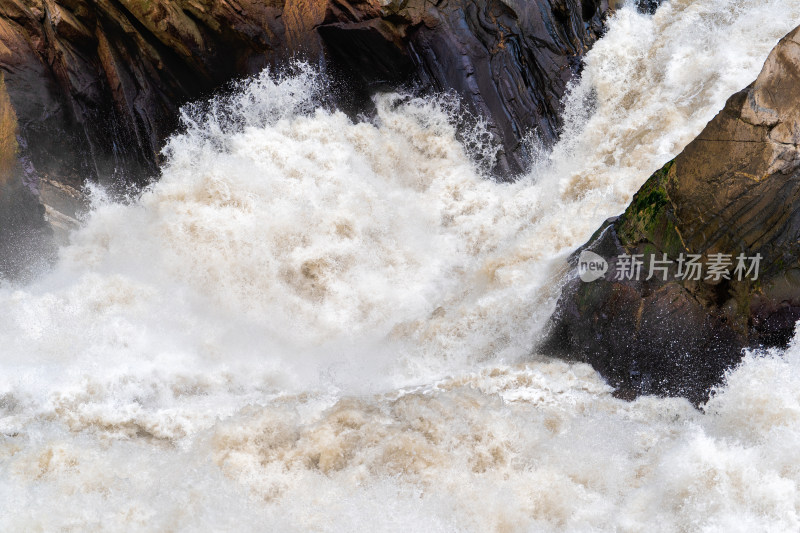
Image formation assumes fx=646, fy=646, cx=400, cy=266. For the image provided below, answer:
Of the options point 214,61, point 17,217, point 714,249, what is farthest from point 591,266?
point 17,217

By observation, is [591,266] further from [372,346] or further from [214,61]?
[214,61]

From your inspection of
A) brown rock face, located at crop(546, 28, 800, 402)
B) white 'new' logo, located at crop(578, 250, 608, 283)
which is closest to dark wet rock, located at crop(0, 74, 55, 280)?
white 'new' logo, located at crop(578, 250, 608, 283)

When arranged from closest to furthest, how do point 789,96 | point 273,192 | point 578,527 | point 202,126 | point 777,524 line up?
point 777,524
point 578,527
point 789,96
point 273,192
point 202,126

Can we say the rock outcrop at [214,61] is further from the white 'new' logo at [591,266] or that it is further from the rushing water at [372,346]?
the white 'new' logo at [591,266]

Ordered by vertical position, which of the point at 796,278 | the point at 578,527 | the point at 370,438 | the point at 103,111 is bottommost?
the point at 578,527

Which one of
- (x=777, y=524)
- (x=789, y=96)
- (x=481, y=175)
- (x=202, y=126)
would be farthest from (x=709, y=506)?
(x=202, y=126)

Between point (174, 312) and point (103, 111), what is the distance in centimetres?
256

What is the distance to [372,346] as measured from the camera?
5.39 m

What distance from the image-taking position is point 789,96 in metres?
3.82

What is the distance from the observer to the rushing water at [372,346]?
10.7 ft

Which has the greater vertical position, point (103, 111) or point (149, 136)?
point (103, 111)

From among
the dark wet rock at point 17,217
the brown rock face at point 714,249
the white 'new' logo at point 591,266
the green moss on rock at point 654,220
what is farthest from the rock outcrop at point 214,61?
the brown rock face at point 714,249

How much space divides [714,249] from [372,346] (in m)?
2.69

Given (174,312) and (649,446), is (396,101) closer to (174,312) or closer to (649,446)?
(174,312)
